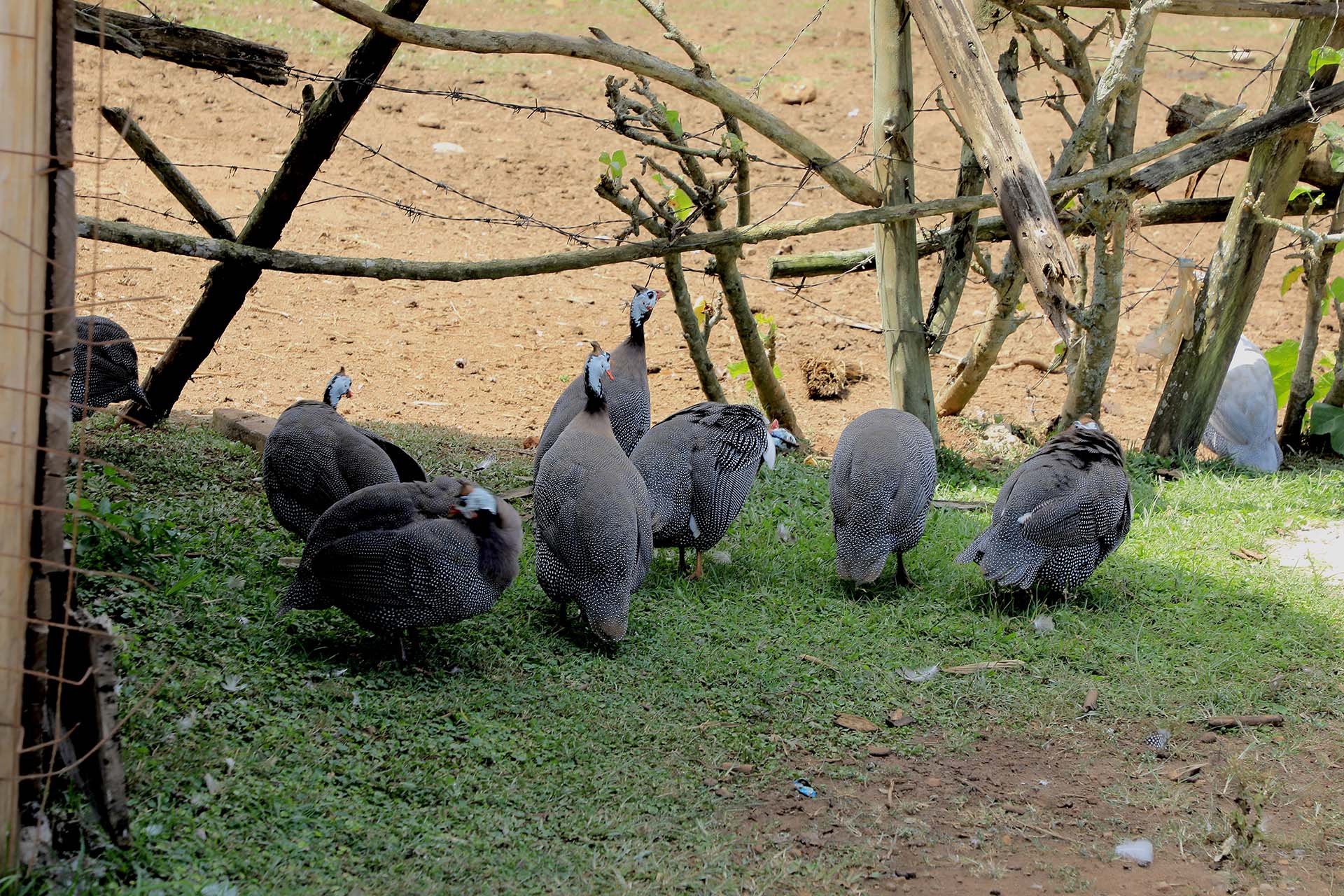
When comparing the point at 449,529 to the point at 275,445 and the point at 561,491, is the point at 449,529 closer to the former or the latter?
the point at 561,491

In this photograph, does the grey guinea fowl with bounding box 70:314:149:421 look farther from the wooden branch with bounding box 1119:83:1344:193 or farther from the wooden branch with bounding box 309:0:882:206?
the wooden branch with bounding box 1119:83:1344:193

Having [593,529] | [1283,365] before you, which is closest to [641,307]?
[593,529]

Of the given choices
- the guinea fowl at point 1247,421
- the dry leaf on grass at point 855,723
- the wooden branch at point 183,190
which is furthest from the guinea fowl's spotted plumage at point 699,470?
the guinea fowl at point 1247,421

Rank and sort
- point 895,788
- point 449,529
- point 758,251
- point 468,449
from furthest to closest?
point 758,251, point 468,449, point 449,529, point 895,788

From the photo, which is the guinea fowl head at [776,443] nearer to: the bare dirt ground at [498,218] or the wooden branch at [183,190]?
the bare dirt ground at [498,218]

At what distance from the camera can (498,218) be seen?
35.7 feet

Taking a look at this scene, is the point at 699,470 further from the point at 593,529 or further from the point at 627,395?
the point at 627,395

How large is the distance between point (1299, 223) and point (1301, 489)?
99.0 inches

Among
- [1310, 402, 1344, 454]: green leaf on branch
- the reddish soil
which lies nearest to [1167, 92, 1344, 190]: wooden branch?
[1310, 402, 1344, 454]: green leaf on branch

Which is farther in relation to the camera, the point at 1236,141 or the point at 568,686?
the point at 1236,141

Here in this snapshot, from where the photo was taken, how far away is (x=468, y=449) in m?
6.75

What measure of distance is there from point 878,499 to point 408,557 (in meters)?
2.13

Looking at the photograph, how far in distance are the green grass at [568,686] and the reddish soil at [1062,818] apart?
0.12 m

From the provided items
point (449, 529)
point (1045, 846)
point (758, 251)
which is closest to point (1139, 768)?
point (1045, 846)
